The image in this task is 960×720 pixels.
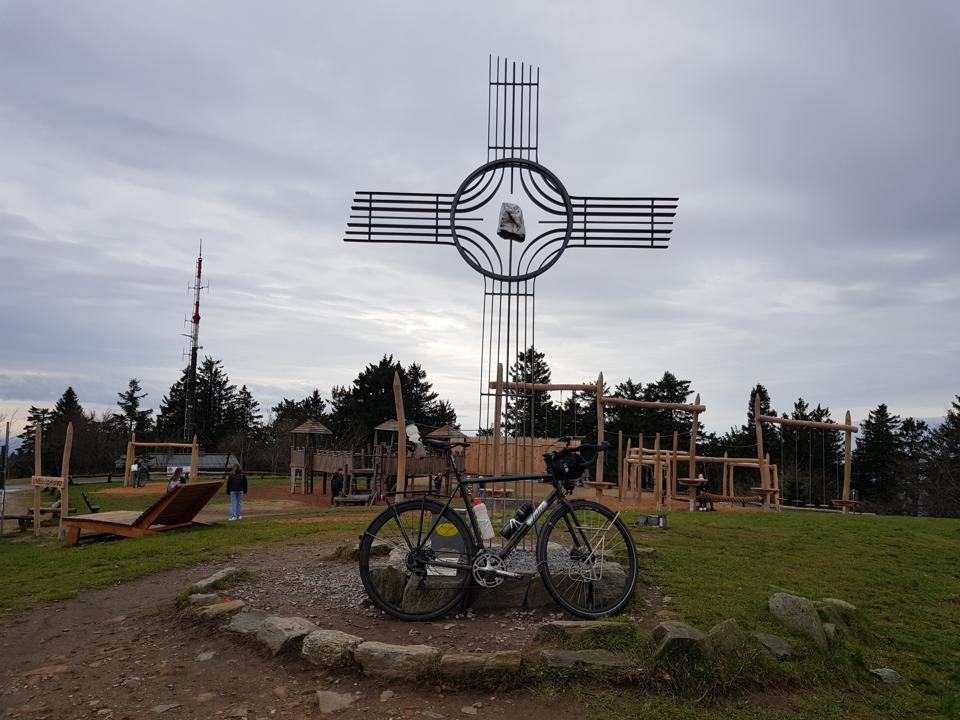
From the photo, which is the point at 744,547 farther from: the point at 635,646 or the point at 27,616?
the point at 27,616

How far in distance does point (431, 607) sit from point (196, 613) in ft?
5.89

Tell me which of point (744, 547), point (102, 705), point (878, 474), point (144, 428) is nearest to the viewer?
point (102, 705)

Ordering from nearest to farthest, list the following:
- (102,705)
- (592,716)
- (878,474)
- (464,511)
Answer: (592,716), (102,705), (464,511), (878,474)

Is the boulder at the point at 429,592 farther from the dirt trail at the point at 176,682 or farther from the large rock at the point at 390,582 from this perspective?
the dirt trail at the point at 176,682

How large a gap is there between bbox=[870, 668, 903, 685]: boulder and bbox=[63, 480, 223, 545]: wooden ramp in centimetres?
950

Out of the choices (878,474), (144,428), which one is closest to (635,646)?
(878,474)

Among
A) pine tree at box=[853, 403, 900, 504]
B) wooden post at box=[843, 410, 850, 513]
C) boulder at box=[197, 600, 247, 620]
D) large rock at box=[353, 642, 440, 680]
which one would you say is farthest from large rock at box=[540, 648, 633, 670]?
pine tree at box=[853, 403, 900, 504]

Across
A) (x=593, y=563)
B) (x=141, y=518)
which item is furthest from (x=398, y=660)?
(x=141, y=518)

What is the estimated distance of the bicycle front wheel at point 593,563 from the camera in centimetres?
504

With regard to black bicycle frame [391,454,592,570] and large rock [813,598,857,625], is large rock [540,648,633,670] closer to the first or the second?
black bicycle frame [391,454,592,570]

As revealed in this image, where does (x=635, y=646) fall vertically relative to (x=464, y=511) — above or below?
below

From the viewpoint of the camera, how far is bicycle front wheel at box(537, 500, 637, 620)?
5039 millimetres

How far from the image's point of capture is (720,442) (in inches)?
1693

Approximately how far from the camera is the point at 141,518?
445 inches
